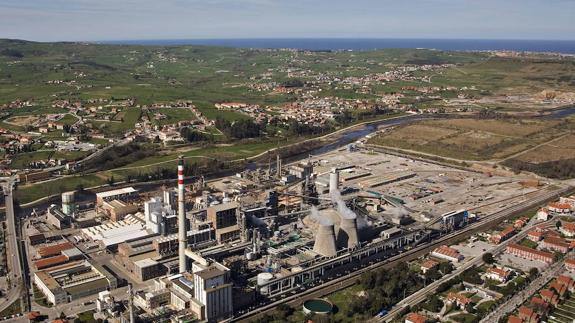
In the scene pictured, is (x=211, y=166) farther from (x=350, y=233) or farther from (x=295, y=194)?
(x=350, y=233)

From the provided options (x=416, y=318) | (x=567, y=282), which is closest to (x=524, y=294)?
(x=567, y=282)

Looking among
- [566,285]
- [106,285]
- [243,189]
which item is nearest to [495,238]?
[566,285]

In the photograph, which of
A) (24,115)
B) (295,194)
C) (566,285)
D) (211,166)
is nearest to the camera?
(566,285)

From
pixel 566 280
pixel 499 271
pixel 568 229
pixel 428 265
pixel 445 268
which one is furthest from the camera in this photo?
pixel 568 229

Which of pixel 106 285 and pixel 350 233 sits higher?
pixel 350 233

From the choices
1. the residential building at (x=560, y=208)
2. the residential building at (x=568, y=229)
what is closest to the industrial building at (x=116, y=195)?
the residential building at (x=568, y=229)

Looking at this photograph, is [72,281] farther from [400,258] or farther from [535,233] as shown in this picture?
[535,233]

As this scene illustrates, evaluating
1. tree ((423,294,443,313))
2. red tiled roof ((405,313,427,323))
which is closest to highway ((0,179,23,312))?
red tiled roof ((405,313,427,323))
